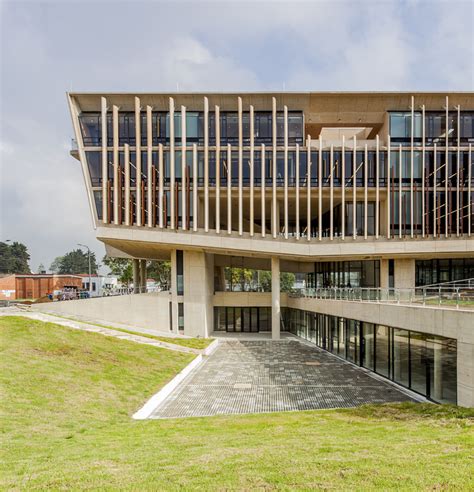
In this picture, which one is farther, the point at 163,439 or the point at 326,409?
the point at 326,409

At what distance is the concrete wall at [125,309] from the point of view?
104 ft

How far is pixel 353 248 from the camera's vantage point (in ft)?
112

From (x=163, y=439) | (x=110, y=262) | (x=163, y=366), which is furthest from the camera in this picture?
(x=110, y=262)

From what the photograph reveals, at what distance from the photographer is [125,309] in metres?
34.6

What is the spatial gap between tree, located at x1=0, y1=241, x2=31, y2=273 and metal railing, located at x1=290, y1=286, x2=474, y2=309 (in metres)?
125

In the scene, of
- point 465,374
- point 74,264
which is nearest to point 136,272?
point 465,374

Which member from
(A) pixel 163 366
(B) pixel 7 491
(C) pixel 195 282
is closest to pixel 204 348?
(A) pixel 163 366

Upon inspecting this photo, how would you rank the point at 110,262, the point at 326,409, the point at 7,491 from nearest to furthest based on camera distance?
the point at 7,491 → the point at 326,409 → the point at 110,262

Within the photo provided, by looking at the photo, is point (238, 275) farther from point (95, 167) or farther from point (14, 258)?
point (14, 258)

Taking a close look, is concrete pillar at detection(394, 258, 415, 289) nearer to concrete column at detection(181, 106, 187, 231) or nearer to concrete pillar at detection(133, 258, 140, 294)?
concrete column at detection(181, 106, 187, 231)

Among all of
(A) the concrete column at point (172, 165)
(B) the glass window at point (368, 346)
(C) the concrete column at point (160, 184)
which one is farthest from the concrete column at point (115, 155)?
(B) the glass window at point (368, 346)

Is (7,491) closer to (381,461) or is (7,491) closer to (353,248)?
(381,461)

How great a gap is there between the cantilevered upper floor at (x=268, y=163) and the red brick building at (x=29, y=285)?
34.6 meters

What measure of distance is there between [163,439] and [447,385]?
37.7ft
